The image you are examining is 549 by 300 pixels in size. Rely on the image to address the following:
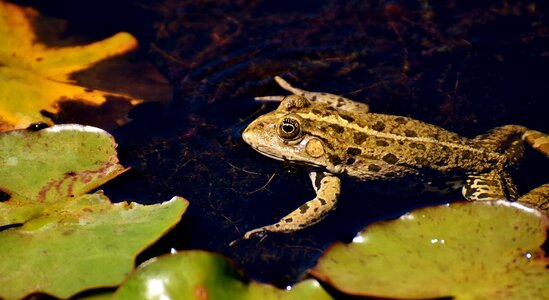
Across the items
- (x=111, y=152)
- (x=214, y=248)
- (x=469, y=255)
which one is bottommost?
(x=214, y=248)

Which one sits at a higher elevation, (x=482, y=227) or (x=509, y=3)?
(x=509, y=3)

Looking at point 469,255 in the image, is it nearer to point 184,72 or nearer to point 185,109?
point 185,109

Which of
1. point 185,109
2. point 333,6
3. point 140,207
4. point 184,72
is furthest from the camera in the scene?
point 333,6

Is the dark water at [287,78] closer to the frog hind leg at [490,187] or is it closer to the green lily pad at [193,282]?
the frog hind leg at [490,187]

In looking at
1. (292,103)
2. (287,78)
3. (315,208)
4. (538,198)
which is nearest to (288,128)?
(292,103)

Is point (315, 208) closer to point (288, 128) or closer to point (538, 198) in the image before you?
point (288, 128)

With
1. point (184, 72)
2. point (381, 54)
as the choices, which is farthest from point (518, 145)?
point (184, 72)
